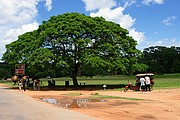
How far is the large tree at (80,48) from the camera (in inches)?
1442

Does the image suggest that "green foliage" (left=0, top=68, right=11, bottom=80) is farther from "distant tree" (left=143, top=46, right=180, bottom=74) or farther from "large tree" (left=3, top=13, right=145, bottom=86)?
"large tree" (left=3, top=13, right=145, bottom=86)

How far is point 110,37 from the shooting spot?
3894 centimetres

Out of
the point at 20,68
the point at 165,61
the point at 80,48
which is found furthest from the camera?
the point at 165,61

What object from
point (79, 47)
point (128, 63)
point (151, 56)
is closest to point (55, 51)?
point (79, 47)

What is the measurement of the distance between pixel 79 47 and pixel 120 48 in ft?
17.7

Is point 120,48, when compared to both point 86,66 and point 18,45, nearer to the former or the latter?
point 86,66

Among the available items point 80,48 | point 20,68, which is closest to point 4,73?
point 20,68

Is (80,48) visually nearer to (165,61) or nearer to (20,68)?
(20,68)

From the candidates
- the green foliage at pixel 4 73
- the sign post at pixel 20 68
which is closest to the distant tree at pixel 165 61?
the green foliage at pixel 4 73

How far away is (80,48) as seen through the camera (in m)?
37.9

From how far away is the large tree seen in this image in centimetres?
3662

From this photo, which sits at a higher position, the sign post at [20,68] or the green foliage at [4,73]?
the green foliage at [4,73]

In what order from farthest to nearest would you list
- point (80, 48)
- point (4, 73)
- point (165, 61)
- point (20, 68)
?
point (165, 61), point (4, 73), point (20, 68), point (80, 48)

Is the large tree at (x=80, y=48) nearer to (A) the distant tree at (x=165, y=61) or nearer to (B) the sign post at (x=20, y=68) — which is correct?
(B) the sign post at (x=20, y=68)
